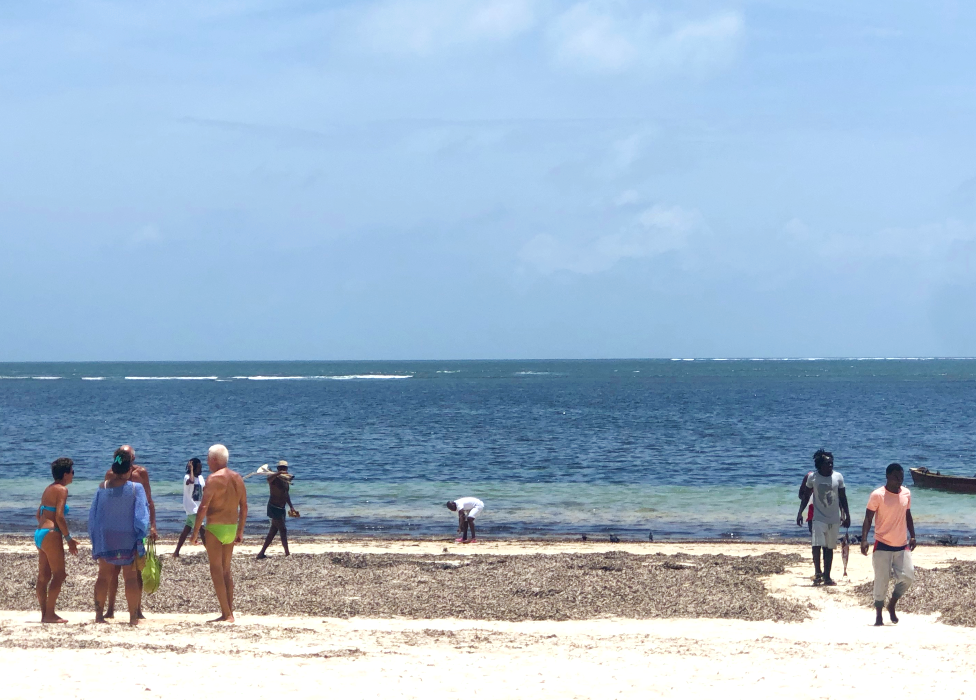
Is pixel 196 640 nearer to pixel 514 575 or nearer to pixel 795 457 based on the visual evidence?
pixel 514 575

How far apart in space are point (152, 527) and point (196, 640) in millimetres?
1247

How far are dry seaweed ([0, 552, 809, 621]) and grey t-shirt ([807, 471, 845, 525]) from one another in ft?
4.11

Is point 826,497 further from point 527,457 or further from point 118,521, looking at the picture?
point 527,457

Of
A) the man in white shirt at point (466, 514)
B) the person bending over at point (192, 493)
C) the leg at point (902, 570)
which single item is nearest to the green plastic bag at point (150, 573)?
the person bending over at point (192, 493)

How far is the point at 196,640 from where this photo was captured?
9750 millimetres

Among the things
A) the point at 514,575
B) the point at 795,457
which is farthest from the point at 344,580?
the point at 795,457

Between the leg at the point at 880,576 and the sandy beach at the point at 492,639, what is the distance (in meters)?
0.29

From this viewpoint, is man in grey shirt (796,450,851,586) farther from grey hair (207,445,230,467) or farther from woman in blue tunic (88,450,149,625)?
woman in blue tunic (88,450,149,625)

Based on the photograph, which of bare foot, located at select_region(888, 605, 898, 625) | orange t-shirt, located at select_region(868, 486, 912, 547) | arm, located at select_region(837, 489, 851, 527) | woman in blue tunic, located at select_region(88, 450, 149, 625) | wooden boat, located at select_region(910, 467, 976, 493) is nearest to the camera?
woman in blue tunic, located at select_region(88, 450, 149, 625)

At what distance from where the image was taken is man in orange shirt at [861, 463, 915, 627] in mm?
10789

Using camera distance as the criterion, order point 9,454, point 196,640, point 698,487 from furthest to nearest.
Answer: point 9,454
point 698,487
point 196,640

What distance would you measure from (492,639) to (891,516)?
173 inches

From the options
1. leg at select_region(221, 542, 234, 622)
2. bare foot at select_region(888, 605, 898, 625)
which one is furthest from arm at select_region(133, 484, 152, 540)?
bare foot at select_region(888, 605, 898, 625)

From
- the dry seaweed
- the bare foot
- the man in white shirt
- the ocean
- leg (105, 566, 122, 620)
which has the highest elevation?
leg (105, 566, 122, 620)
